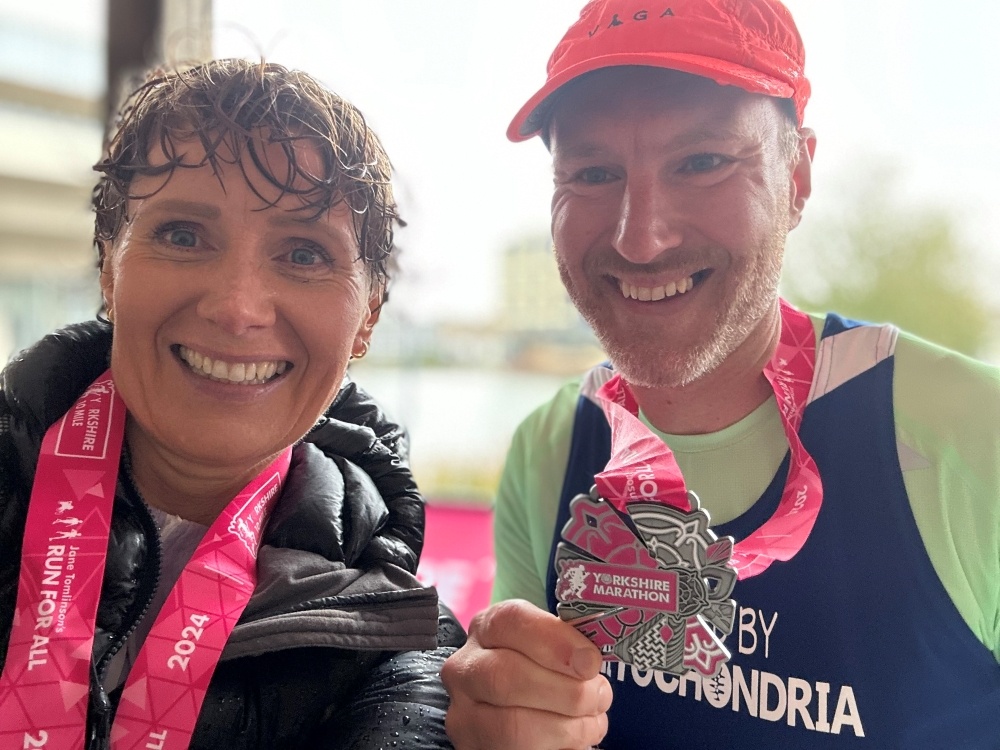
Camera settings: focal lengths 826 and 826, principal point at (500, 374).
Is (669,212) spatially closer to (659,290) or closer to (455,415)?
(659,290)

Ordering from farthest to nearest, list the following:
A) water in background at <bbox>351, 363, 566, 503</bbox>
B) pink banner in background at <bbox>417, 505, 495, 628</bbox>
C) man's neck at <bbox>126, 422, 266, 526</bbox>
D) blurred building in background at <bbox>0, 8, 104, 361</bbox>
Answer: blurred building in background at <bbox>0, 8, 104, 361</bbox>
water in background at <bbox>351, 363, 566, 503</bbox>
pink banner in background at <bbox>417, 505, 495, 628</bbox>
man's neck at <bbox>126, 422, 266, 526</bbox>

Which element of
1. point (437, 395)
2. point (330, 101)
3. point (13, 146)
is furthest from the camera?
point (13, 146)

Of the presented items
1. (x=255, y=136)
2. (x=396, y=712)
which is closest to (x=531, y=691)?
(x=396, y=712)

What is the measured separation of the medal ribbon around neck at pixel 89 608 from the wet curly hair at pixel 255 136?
0.96ft

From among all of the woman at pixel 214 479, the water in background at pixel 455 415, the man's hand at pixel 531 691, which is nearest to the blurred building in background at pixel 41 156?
the water in background at pixel 455 415

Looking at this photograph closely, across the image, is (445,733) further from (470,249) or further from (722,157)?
(470,249)

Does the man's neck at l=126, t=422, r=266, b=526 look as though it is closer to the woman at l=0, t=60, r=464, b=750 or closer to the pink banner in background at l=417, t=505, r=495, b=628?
the woman at l=0, t=60, r=464, b=750

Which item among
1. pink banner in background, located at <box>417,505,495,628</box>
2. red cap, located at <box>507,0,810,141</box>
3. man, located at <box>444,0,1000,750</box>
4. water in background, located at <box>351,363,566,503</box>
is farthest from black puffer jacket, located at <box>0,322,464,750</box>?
water in background, located at <box>351,363,566,503</box>

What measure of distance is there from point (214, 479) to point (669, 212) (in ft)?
2.33

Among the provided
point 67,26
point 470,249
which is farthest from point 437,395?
point 67,26

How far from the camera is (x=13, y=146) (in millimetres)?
3330

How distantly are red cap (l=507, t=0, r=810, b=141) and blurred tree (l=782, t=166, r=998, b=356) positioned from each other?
903mm

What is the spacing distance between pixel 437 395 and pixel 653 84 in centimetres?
203

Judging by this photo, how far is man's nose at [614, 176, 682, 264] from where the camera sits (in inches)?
44.7
